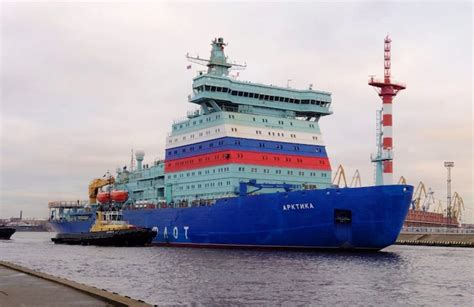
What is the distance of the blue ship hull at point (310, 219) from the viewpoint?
122ft

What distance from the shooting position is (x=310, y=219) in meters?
39.3

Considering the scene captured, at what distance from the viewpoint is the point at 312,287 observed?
23.8m

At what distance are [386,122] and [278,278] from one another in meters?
30.8

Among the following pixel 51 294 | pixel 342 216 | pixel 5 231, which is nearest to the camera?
pixel 51 294

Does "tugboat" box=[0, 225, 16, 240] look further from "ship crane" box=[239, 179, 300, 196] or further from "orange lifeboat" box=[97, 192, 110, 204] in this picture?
"ship crane" box=[239, 179, 300, 196]

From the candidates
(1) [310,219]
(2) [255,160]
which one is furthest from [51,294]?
(2) [255,160]

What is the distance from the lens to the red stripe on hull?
48.5 meters

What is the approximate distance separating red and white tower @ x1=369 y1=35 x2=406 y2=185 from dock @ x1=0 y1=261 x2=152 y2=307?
39214 millimetres

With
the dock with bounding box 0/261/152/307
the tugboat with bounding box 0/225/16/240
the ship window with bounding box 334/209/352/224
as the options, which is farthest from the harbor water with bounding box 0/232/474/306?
the tugboat with bounding box 0/225/16/240

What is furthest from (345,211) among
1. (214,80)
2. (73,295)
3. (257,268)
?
(73,295)

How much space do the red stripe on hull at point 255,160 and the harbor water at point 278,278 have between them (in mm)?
10777

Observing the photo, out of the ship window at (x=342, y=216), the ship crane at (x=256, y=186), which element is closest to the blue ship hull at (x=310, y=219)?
the ship window at (x=342, y=216)

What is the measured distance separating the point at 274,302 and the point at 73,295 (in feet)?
25.3

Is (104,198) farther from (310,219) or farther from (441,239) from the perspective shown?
(441,239)
